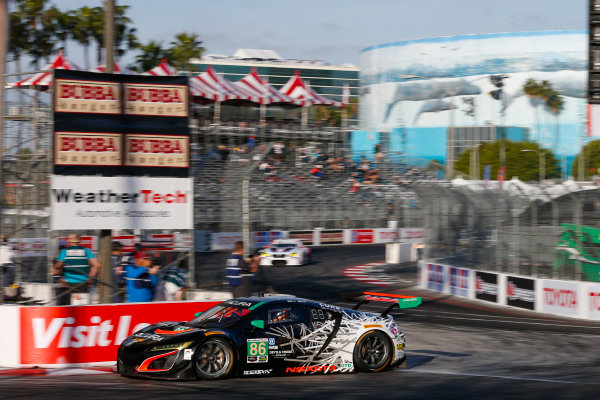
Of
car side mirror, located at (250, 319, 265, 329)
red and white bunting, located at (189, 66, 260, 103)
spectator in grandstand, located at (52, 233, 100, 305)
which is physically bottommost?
car side mirror, located at (250, 319, 265, 329)

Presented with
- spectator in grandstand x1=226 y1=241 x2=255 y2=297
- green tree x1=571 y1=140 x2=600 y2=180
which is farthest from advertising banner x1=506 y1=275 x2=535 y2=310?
green tree x1=571 y1=140 x2=600 y2=180

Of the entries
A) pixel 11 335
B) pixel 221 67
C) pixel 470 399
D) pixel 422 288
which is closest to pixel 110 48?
pixel 11 335

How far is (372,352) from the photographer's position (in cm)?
1163

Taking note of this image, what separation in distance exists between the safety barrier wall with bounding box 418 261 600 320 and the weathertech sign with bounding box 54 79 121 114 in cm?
1245

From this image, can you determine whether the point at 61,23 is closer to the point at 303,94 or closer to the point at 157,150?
the point at 303,94

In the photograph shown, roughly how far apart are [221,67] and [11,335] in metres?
107

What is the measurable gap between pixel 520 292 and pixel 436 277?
14.9ft

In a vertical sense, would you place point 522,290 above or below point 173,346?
below

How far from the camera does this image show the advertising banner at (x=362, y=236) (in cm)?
4425

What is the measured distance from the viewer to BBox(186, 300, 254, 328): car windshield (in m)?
10.8

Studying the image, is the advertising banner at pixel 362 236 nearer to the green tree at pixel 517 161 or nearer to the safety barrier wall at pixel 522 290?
the safety barrier wall at pixel 522 290

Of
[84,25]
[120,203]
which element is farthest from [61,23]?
[120,203]

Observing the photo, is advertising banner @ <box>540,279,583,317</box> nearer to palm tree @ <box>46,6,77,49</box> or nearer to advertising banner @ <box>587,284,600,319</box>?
advertising banner @ <box>587,284,600,319</box>

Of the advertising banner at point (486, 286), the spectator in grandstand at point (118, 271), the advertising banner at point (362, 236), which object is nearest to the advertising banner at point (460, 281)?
the advertising banner at point (486, 286)
